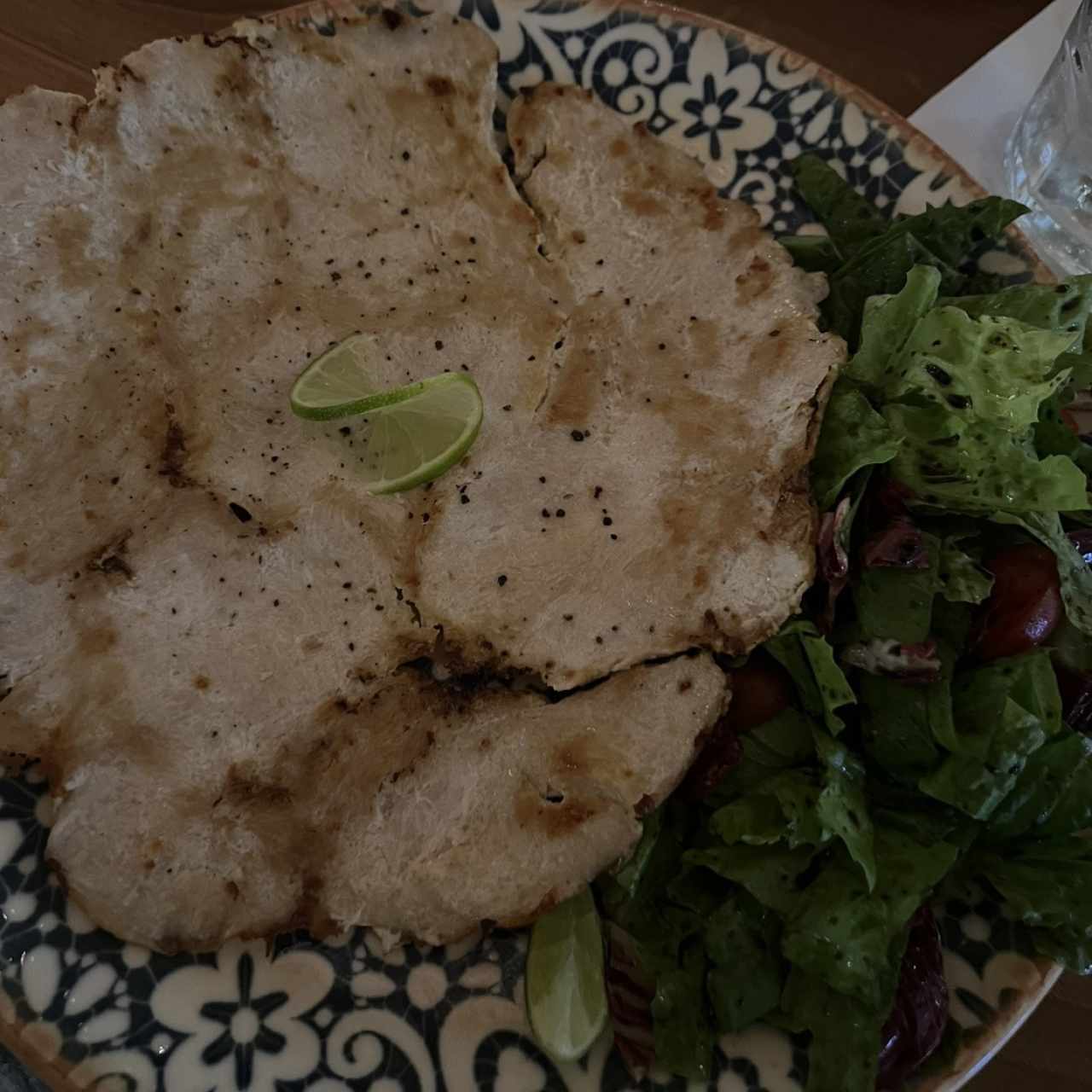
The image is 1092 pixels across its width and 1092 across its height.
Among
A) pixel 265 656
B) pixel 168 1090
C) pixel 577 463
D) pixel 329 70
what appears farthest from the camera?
pixel 329 70

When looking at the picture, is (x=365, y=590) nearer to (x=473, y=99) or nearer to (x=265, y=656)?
(x=265, y=656)

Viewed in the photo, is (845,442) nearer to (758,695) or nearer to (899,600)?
(899,600)

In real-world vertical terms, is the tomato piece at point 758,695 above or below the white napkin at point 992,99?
below

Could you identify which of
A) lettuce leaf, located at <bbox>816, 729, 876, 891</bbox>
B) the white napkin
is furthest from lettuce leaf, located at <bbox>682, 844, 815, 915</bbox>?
the white napkin

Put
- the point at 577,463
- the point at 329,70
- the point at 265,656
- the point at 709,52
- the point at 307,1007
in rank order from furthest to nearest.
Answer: the point at 709,52 < the point at 329,70 < the point at 577,463 < the point at 265,656 < the point at 307,1007

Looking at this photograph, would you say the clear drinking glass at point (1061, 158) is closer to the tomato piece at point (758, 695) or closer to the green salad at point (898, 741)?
the green salad at point (898, 741)

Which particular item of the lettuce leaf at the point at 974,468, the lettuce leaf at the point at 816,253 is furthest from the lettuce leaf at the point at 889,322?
the lettuce leaf at the point at 816,253

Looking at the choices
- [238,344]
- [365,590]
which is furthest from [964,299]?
[238,344]
